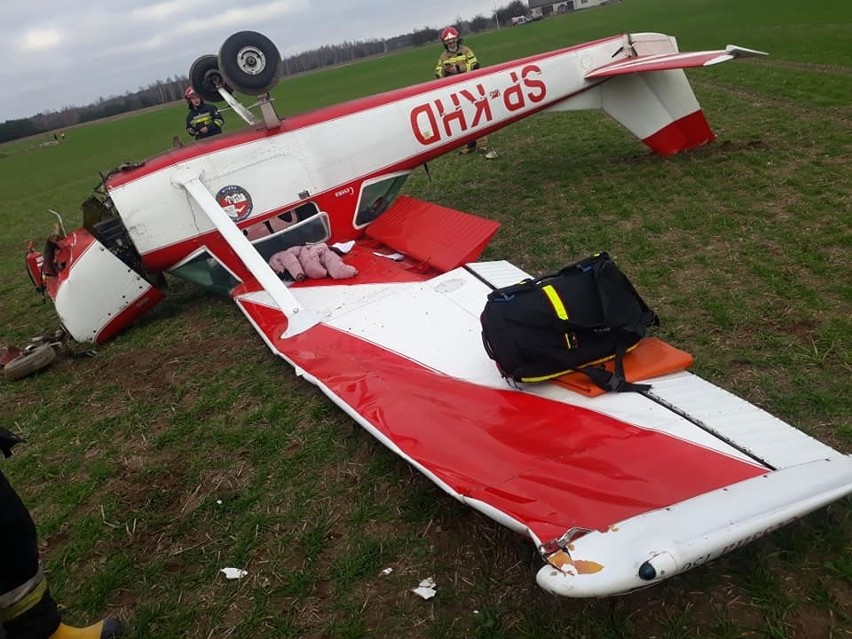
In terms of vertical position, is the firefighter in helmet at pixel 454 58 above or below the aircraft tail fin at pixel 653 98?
above

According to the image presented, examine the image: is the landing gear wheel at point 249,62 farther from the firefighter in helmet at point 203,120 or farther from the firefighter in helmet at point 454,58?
the firefighter in helmet at point 454,58

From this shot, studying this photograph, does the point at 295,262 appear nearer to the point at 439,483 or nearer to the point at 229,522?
the point at 229,522

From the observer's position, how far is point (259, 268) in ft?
17.2

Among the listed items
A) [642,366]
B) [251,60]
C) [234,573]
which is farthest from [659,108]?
[234,573]

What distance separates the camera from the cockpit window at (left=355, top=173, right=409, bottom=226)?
271 inches

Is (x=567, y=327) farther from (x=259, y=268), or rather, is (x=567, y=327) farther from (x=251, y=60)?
(x=251, y=60)

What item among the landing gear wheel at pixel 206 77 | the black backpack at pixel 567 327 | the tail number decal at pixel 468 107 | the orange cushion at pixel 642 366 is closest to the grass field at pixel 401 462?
the orange cushion at pixel 642 366

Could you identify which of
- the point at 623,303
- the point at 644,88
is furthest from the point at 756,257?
the point at 644,88

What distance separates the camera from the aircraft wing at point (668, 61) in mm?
6934

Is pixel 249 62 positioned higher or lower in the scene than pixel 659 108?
higher

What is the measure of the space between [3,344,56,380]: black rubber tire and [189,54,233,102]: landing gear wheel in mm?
3618

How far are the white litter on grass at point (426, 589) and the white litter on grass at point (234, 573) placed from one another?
3.20 feet

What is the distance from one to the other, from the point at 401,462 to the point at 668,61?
664 centimetres

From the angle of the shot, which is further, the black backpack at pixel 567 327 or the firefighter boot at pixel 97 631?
the black backpack at pixel 567 327
